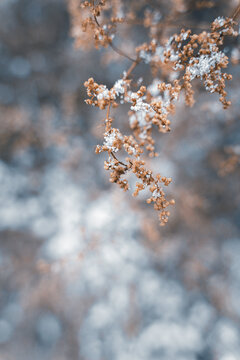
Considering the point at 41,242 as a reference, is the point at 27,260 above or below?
below

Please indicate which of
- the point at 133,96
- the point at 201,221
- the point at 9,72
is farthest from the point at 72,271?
the point at 9,72

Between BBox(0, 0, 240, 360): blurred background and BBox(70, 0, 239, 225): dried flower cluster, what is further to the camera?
BBox(0, 0, 240, 360): blurred background

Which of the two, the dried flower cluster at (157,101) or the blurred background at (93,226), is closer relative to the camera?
the dried flower cluster at (157,101)

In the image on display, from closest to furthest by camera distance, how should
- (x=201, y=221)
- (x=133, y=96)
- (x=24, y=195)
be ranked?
(x=133, y=96) < (x=201, y=221) < (x=24, y=195)

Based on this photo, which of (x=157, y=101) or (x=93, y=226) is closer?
(x=157, y=101)

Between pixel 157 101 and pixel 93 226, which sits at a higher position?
pixel 93 226

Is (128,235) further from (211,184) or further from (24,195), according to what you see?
(24,195)

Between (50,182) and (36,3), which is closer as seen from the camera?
(36,3)

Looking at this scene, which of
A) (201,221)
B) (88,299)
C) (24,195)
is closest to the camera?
(88,299)
